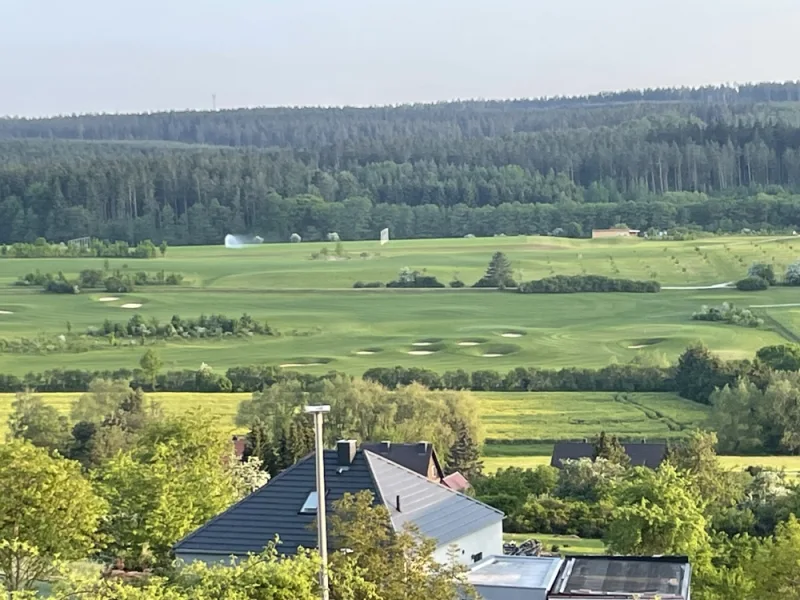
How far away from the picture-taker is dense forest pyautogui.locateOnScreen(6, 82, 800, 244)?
64.7 meters

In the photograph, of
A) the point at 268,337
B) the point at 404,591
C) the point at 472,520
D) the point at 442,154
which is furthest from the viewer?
the point at 442,154

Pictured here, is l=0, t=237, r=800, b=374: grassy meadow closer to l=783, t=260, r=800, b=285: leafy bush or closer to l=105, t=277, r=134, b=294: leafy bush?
l=105, t=277, r=134, b=294: leafy bush

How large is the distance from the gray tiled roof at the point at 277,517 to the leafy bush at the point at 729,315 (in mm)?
Result: 30800

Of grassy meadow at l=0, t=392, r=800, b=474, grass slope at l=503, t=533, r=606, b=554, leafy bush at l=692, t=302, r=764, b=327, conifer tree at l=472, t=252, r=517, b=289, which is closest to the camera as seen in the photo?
grass slope at l=503, t=533, r=606, b=554

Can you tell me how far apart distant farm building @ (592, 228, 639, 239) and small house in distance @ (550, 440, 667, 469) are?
3143 centimetres

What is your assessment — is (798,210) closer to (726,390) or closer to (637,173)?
→ (637,173)

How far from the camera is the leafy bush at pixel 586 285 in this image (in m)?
48.2

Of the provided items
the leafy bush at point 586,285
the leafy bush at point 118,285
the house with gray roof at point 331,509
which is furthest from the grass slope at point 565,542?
the leafy bush at point 118,285

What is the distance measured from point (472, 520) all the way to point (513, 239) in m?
45.8

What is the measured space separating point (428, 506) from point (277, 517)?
1659mm

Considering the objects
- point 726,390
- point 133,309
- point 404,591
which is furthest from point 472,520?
point 133,309

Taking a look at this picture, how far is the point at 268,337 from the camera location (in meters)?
45.2

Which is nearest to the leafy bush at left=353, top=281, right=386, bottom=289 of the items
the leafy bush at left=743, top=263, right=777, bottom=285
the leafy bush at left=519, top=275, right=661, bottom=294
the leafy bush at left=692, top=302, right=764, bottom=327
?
the leafy bush at left=519, top=275, right=661, bottom=294

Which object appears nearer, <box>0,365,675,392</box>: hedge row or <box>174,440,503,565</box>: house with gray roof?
<box>174,440,503,565</box>: house with gray roof
